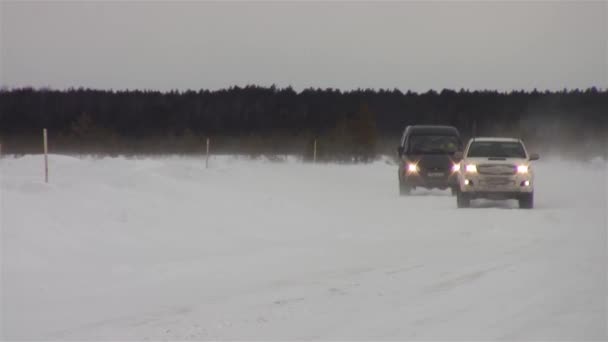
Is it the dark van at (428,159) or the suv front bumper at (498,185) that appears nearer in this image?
the suv front bumper at (498,185)

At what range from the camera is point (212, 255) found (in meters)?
12.2

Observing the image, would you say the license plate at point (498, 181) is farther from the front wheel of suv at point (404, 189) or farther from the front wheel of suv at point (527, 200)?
the front wheel of suv at point (404, 189)

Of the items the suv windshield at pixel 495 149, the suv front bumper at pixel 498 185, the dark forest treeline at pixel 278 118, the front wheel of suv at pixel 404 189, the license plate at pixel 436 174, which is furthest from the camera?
the dark forest treeline at pixel 278 118

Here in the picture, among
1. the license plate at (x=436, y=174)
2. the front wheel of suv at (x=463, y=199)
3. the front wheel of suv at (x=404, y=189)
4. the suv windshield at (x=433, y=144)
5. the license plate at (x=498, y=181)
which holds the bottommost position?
the front wheel of suv at (x=404, y=189)

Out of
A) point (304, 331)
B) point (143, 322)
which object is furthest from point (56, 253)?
point (304, 331)

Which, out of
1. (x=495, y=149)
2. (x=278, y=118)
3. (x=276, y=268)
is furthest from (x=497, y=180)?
(x=278, y=118)

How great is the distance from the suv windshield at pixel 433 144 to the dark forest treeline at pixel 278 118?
30.9 meters

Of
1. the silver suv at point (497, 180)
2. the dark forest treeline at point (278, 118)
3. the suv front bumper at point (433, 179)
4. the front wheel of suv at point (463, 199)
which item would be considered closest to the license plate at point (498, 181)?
the silver suv at point (497, 180)

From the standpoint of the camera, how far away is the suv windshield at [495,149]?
2186cm

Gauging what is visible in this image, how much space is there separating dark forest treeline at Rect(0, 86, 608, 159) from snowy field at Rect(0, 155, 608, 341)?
137 ft

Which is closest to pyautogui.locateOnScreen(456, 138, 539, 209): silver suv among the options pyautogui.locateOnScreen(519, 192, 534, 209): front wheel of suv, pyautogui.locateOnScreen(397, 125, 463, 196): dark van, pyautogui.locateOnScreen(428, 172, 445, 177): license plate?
pyautogui.locateOnScreen(519, 192, 534, 209): front wheel of suv

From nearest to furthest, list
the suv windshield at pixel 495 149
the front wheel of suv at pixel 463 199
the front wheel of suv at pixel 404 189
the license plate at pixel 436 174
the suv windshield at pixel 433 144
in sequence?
the front wheel of suv at pixel 463 199, the suv windshield at pixel 495 149, the license plate at pixel 436 174, the front wheel of suv at pixel 404 189, the suv windshield at pixel 433 144

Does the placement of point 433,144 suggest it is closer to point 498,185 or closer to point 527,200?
point 498,185

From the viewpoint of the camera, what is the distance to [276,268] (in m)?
11.0
